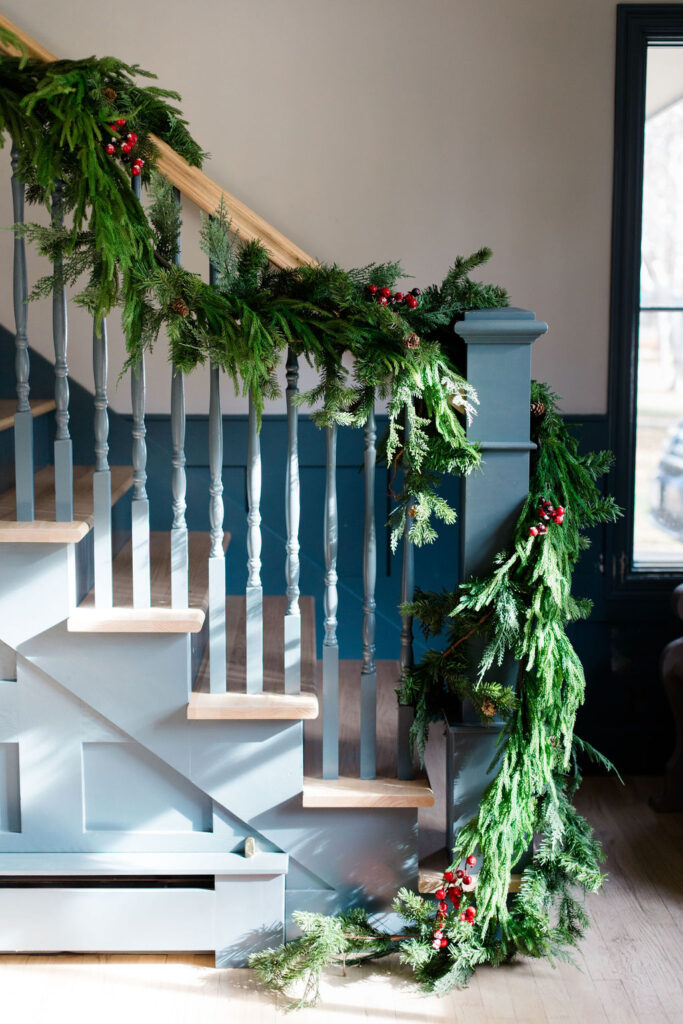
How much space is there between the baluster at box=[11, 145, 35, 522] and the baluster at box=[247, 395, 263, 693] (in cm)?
45

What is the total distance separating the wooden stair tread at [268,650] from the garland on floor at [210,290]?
0.46 meters

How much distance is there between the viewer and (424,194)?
10.4 ft

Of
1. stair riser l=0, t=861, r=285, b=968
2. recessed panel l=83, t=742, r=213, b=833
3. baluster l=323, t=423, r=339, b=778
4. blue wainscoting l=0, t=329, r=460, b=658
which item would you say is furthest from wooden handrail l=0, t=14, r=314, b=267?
stair riser l=0, t=861, r=285, b=968

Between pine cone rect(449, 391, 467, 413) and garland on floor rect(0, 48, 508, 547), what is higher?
garland on floor rect(0, 48, 508, 547)

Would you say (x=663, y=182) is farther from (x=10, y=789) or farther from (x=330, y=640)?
(x=10, y=789)

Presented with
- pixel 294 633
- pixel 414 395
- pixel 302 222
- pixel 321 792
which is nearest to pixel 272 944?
pixel 321 792

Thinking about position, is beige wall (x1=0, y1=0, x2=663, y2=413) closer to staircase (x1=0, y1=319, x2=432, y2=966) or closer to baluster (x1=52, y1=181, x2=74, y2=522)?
baluster (x1=52, y1=181, x2=74, y2=522)

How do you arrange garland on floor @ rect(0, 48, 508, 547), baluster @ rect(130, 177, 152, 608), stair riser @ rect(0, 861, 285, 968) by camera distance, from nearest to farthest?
1. garland on floor @ rect(0, 48, 508, 547)
2. baluster @ rect(130, 177, 152, 608)
3. stair riser @ rect(0, 861, 285, 968)

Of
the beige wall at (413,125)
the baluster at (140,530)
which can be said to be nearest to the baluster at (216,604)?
the baluster at (140,530)

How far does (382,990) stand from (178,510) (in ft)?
3.59

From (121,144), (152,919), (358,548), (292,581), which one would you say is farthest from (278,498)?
(121,144)

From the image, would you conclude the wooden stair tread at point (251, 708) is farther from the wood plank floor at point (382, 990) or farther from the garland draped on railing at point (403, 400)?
the wood plank floor at point (382, 990)

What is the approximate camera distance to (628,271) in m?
3.18

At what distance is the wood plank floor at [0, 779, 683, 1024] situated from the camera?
6.82ft
